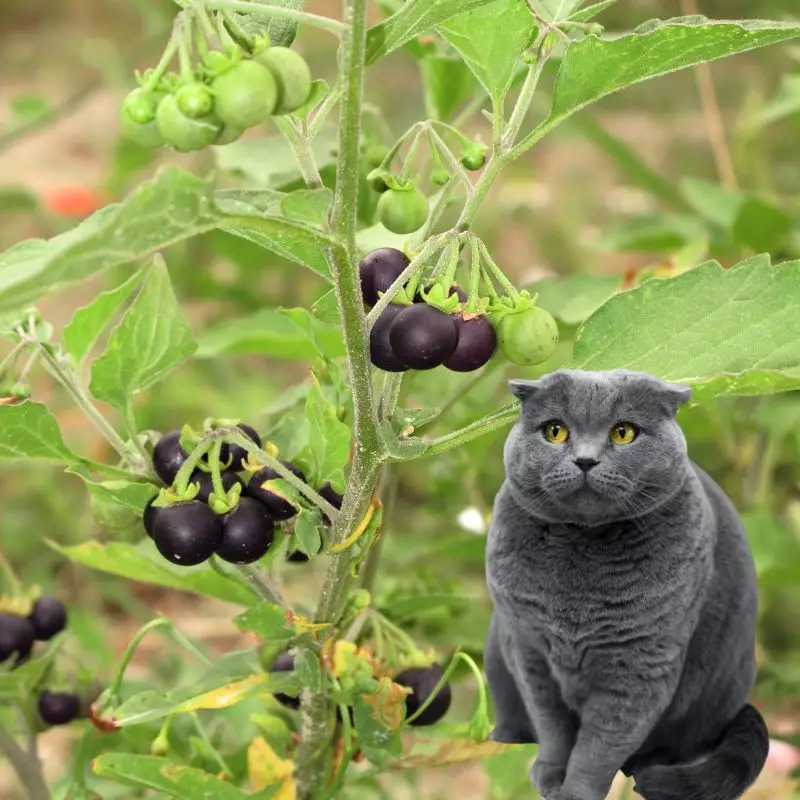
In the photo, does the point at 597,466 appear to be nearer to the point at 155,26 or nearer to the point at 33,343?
the point at 33,343

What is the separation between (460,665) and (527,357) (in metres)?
0.46

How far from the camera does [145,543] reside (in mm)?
859

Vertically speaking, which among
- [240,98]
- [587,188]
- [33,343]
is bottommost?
[587,188]

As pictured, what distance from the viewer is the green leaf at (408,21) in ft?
1.71

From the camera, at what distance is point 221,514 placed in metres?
0.62

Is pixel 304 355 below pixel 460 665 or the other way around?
the other way around

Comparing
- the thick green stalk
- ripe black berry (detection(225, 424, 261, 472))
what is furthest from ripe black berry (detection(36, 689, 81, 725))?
ripe black berry (detection(225, 424, 261, 472))

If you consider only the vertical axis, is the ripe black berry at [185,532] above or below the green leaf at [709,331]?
below

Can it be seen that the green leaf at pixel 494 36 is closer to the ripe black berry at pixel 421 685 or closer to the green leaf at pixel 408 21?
the green leaf at pixel 408 21

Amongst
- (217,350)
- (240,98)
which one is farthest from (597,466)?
(217,350)

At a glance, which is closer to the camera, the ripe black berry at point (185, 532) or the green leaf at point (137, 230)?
the green leaf at point (137, 230)

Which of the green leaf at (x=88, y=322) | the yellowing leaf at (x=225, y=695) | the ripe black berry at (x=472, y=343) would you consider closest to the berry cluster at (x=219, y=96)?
the ripe black berry at (x=472, y=343)

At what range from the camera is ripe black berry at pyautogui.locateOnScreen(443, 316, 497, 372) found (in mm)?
549

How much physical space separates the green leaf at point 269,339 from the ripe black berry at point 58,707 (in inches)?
11.7
